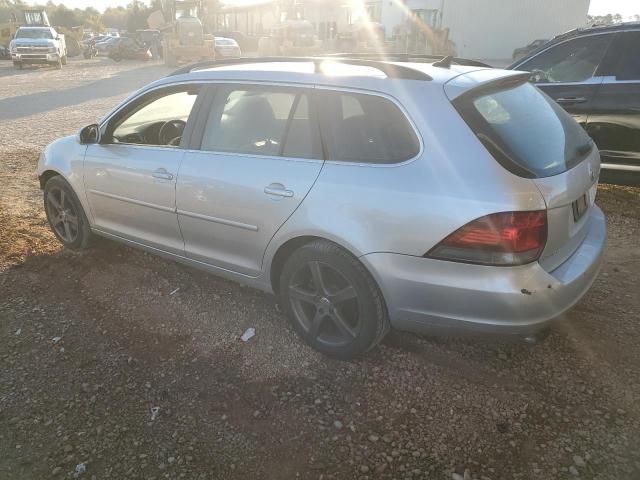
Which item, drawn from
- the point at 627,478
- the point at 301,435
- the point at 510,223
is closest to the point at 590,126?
the point at 510,223

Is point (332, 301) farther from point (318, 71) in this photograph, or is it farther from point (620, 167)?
point (620, 167)

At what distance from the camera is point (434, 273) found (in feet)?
8.43

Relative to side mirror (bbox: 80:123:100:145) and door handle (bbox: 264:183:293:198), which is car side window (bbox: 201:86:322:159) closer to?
door handle (bbox: 264:183:293:198)

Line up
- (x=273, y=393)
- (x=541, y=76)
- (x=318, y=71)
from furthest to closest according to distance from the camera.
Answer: (x=541, y=76), (x=318, y=71), (x=273, y=393)

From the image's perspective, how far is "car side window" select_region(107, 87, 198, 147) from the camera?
3.73 metres

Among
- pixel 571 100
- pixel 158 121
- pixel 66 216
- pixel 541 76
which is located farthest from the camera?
pixel 541 76

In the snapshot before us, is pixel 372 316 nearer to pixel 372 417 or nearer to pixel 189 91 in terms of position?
pixel 372 417

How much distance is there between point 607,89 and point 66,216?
5.36m

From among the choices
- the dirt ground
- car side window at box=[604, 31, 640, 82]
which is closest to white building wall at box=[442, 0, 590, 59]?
car side window at box=[604, 31, 640, 82]

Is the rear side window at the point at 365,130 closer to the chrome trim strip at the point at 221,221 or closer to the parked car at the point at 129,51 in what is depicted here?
the chrome trim strip at the point at 221,221

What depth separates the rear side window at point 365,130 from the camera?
8.77ft

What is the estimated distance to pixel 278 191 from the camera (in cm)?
299

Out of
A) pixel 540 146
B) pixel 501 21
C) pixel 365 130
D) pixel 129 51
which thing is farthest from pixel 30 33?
pixel 540 146

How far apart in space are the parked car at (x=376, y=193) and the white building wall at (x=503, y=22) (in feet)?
93.1
